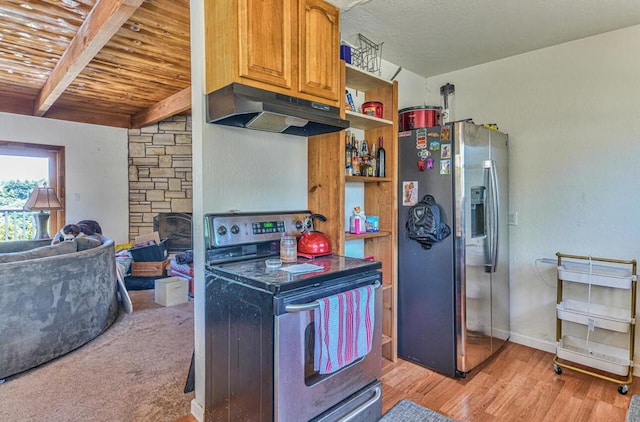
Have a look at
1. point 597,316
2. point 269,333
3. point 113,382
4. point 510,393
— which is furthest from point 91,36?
point 597,316

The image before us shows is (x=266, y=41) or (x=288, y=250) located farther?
(x=288, y=250)

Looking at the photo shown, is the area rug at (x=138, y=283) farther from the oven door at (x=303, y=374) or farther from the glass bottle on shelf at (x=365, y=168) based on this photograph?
the oven door at (x=303, y=374)

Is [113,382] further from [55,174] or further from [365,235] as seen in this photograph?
[55,174]

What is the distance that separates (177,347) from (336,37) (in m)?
2.61

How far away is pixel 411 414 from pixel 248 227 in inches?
55.1

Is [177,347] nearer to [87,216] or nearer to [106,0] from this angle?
[106,0]

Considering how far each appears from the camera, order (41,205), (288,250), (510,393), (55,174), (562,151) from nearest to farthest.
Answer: (288,250) → (510,393) → (562,151) → (41,205) → (55,174)

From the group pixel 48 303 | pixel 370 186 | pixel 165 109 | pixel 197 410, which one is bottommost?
pixel 197 410

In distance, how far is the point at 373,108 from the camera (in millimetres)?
2500

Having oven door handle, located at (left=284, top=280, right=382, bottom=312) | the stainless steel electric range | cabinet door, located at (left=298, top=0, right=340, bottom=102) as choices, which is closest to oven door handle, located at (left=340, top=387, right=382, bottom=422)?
the stainless steel electric range

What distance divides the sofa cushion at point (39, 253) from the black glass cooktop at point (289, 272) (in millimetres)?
2030

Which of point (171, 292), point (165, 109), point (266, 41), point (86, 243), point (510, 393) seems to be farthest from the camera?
point (165, 109)

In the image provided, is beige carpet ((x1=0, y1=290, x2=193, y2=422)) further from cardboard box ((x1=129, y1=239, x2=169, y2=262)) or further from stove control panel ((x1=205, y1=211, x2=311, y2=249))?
cardboard box ((x1=129, y1=239, x2=169, y2=262))

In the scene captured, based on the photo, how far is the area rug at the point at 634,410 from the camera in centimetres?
194
